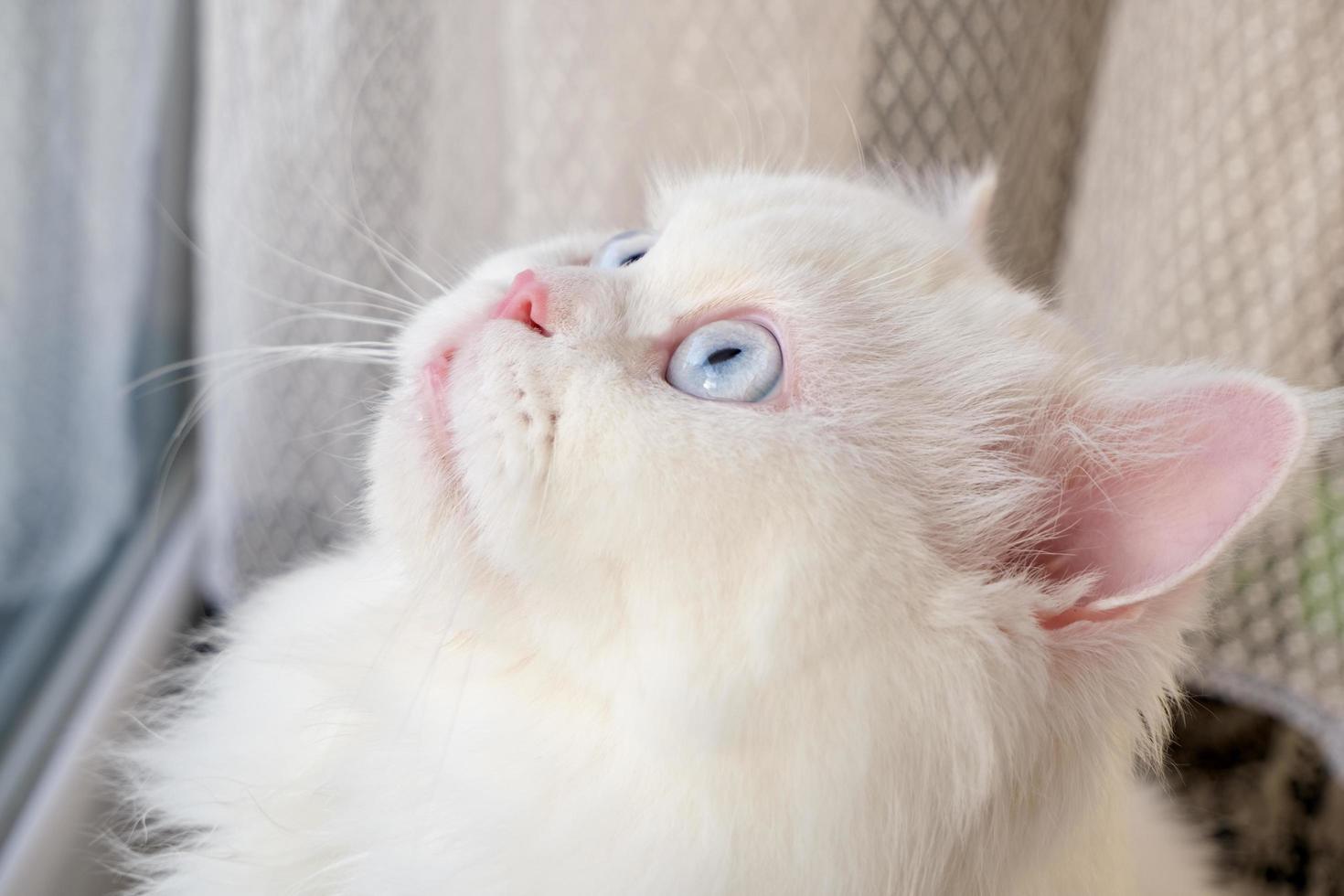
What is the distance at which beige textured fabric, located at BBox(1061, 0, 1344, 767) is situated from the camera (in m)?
0.88

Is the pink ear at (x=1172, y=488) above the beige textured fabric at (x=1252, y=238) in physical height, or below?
below

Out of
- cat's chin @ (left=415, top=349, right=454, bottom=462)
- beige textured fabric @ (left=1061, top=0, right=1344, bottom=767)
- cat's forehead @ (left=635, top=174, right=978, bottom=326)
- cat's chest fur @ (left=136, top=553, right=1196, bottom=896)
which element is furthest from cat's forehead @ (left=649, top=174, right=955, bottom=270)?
beige textured fabric @ (left=1061, top=0, right=1344, bottom=767)

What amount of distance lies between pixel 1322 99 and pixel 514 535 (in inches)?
35.8

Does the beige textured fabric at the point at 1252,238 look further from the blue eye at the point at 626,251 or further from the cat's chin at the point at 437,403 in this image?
the cat's chin at the point at 437,403

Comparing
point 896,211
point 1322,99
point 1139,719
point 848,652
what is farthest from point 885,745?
point 1322,99

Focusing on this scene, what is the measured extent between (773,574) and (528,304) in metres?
0.22

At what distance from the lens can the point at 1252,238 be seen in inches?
36.2

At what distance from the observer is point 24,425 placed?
87cm

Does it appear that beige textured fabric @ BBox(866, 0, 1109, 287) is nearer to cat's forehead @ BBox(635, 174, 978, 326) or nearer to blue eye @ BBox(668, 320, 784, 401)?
cat's forehead @ BBox(635, 174, 978, 326)

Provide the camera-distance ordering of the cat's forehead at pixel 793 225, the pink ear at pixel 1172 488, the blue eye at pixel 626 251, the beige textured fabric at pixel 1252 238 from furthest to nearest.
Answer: the beige textured fabric at pixel 1252 238, the blue eye at pixel 626 251, the cat's forehead at pixel 793 225, the pink ear at pixel 1172 488

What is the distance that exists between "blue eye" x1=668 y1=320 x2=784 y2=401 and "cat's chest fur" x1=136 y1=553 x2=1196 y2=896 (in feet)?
0.57

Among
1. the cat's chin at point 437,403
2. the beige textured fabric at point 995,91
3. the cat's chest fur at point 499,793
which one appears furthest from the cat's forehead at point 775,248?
the beige textured fabric at point 995,91

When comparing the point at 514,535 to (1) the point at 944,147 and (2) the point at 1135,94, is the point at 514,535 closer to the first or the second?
(1) the point at 944,147

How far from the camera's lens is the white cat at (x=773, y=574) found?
0.45m
